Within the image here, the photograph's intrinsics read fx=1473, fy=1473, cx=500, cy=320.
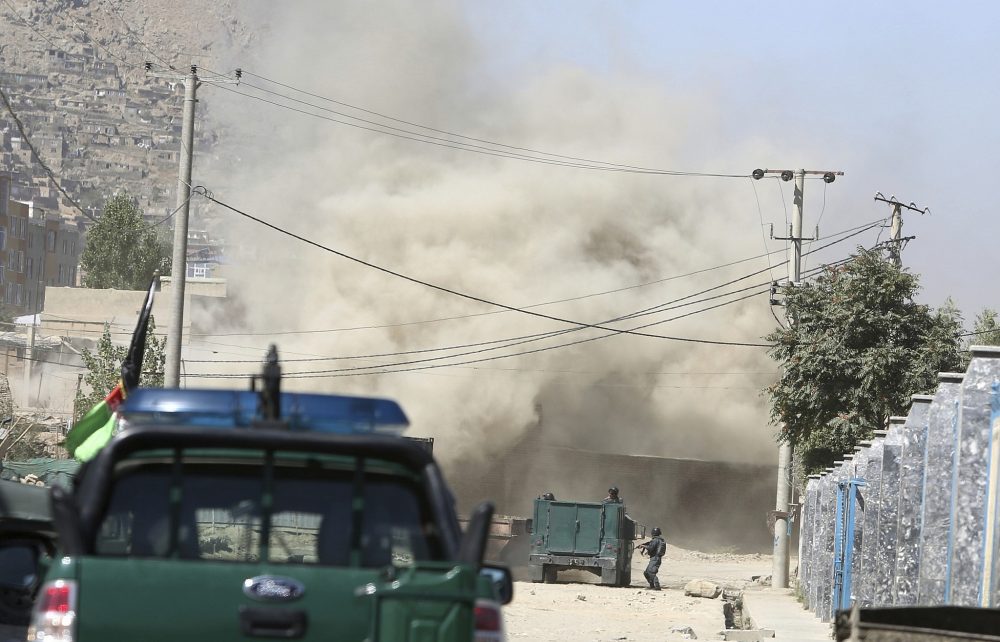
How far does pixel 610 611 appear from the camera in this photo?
77.4 feet

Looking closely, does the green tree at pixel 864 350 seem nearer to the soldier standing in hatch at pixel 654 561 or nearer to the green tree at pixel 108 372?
the soldier standing in hatch at pixel 654 561

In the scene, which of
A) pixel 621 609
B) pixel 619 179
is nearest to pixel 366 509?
pixel 621 609

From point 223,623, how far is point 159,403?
918 millimetres

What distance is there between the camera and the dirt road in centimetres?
1892

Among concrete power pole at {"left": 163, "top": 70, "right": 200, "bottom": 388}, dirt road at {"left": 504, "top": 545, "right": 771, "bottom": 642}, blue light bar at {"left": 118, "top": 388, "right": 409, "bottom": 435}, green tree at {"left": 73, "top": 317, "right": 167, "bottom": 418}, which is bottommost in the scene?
dirt road at {"left": 504, "top": 545, "right": 771, "bottom": 642}

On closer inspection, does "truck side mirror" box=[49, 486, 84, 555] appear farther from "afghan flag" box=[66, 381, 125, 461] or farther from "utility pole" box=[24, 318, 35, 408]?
"utility pole" box=[24, 318, 35, 408]

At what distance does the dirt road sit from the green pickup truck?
1278 centimetres

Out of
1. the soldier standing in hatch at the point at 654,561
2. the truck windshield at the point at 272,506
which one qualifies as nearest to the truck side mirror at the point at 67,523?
the truck windshield at the point at 272,506

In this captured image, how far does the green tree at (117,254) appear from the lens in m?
90.9

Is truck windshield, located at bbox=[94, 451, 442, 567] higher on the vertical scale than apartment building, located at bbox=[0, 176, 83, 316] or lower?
lower

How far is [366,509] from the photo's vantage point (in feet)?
16.6

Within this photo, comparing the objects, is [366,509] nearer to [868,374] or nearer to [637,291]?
[868,374]

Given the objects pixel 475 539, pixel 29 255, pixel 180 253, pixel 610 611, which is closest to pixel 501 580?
pixel 475 539

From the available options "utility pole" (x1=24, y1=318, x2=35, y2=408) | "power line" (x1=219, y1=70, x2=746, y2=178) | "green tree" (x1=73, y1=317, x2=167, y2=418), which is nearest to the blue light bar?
"green tree" (x1=73, y1=317, x2=167, y2=418)
